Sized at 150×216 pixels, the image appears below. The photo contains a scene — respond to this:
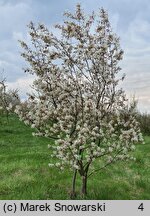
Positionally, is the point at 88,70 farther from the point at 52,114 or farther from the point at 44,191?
the point at 44,191

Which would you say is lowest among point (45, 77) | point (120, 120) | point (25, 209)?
point (25, 209)

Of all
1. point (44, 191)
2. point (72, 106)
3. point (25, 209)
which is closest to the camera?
point (25, 209)

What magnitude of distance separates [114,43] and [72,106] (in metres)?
2.37

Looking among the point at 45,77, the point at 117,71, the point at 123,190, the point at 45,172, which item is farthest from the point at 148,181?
the point at 45,77

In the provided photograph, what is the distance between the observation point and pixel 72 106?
11.8 metres

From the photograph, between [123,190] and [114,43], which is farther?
[123,190]

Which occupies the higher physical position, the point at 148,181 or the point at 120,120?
the point at 120,120

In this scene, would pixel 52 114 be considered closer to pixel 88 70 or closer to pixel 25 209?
pixel 88 70

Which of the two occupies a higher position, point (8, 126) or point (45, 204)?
point (8, 126)

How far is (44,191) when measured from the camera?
12703 mm

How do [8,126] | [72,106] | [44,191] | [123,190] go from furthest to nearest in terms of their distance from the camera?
[8,126], [123,190], [44,191], [72,106]

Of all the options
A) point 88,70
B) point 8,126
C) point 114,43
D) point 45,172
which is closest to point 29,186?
point 45,172

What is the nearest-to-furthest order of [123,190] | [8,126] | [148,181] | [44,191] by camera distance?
[44,191] → [123,190] → [148,181] → [8,126]

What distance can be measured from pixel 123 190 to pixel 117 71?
13.2ft
